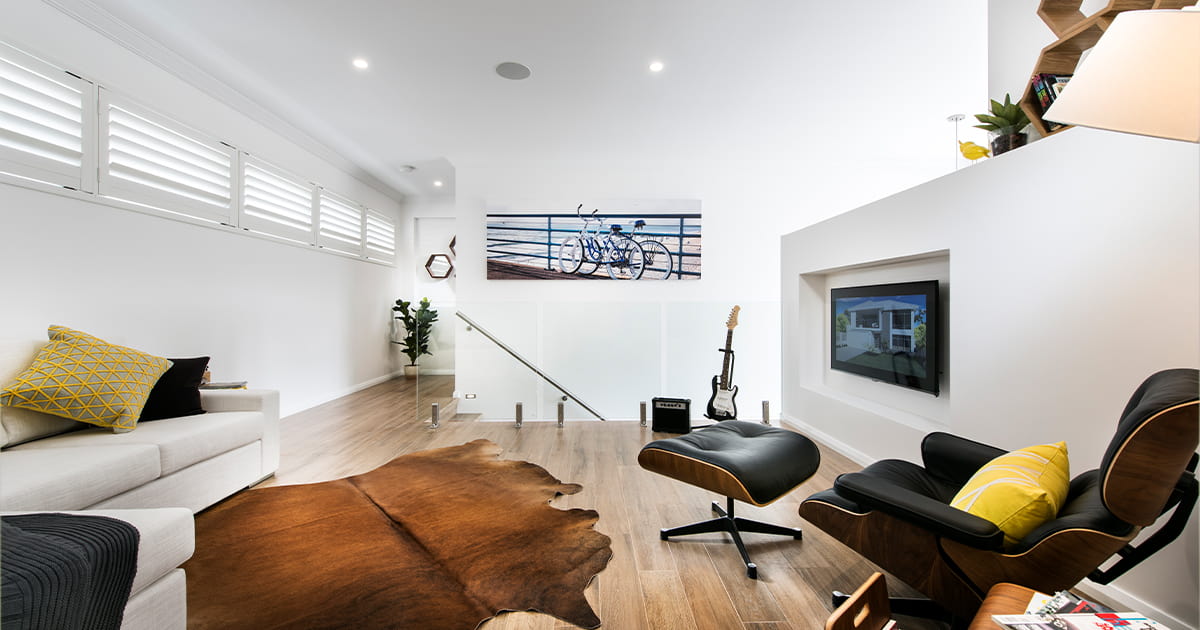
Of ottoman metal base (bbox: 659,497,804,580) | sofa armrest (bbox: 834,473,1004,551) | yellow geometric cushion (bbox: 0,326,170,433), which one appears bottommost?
ottoman metal base (bbox: 659,497,804,580)

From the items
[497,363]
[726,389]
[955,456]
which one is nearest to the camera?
[955,456]

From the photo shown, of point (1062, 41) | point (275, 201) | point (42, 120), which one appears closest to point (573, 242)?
point (275, 201)

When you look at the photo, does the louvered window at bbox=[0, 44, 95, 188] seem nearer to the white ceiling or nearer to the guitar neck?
the white ceiling

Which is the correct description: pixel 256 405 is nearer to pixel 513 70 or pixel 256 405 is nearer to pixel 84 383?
pixel 84 383

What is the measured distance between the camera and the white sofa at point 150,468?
121 centimetres

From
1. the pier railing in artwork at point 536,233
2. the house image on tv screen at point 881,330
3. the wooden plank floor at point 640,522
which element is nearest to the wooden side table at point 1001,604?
the wooden plank floor at point 640,522

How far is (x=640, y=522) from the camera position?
6.95 ft

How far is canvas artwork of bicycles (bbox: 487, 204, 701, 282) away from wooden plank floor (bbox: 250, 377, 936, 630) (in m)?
1.66

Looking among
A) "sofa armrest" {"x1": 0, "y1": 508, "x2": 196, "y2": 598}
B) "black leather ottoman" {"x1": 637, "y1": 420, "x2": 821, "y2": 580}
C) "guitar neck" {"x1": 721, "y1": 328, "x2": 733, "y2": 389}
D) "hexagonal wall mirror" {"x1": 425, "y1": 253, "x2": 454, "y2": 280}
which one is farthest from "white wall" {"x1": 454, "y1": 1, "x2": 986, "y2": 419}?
"sofa armrest" {"x1": 0, "y1": 508, "x2": 196, "y2": 598}

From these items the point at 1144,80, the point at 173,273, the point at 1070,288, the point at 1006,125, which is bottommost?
the point at 1070,288

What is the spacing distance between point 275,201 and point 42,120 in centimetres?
173

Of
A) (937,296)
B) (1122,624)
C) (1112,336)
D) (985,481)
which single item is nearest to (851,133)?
(937,296)

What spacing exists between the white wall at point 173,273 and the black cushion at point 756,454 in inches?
133

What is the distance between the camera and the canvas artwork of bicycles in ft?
16.4
